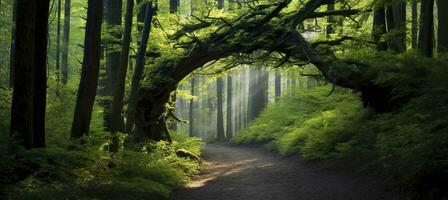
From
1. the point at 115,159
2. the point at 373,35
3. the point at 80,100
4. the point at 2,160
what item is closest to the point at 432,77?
the point at 373,35

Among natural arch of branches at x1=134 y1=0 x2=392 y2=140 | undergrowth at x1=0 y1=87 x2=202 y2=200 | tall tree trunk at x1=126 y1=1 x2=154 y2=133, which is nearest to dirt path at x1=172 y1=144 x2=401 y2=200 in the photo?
undergrowth at x1=0 y1=87 x2=202 y2=200

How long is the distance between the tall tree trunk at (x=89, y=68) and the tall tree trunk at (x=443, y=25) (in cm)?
828

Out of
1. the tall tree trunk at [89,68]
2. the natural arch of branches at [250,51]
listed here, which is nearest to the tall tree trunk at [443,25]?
the natural arch of branches at [250,51]

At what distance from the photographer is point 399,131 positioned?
821 cm

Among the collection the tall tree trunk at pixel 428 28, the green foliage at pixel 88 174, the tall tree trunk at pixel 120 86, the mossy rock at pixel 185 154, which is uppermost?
the tall tree trunk at pixel 428 28

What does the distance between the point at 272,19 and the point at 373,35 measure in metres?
3.31

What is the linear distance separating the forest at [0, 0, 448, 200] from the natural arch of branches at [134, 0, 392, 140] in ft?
0.14

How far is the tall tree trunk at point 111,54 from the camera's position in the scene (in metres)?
11.9

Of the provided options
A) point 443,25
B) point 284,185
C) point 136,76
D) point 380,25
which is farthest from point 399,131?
point 136,76

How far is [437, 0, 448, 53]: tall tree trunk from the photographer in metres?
10.2

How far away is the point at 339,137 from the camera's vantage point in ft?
39.7

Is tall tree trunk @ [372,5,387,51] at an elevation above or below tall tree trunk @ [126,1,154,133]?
above

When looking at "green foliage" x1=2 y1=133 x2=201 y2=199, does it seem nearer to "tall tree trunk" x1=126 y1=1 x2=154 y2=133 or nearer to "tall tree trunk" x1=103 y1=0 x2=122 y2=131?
"tall tree trunk" x1=126 y1=1 x2=154 y2=133

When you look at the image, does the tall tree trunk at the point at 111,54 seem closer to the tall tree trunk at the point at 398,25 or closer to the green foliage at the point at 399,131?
the green foliage at the point at 399,131
